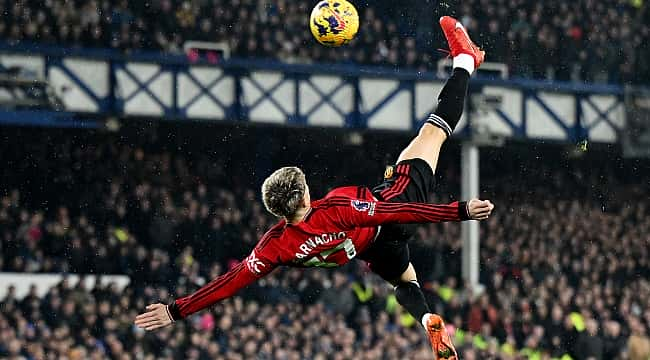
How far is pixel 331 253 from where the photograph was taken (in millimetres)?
8766

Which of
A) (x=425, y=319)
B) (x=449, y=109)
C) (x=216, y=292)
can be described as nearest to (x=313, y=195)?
(x=449, y=109)

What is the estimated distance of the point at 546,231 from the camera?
22641 millimetres

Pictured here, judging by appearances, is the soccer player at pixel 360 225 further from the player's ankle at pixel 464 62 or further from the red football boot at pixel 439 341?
the player's ankle at pixel 464 62

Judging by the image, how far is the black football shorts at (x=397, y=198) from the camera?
9.11 m

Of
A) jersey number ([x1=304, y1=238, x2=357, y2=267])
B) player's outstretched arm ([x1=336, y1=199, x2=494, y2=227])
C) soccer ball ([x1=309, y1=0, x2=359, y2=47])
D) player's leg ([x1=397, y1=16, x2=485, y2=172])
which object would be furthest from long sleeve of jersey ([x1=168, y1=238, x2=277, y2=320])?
soccer ball ([x1=309, y1=0, x2=359, y2=47])

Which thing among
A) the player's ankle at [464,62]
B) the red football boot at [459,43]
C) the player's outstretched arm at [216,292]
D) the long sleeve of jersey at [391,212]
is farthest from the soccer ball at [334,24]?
the player's outstretched arm at [216,292]

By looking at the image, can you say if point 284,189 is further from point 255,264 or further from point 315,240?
point 255,264

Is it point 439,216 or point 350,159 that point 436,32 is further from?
point 439,216

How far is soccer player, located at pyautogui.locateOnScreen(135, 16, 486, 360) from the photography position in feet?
27.0

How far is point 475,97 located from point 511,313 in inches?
199

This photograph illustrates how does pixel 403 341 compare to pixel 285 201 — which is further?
pixel 403 341

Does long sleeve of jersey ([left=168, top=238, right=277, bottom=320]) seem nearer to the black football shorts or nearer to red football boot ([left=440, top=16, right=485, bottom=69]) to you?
the black football shorts

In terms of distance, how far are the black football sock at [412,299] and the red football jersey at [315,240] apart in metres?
0.96

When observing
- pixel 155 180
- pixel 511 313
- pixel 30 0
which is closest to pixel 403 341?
pixel 511 313
